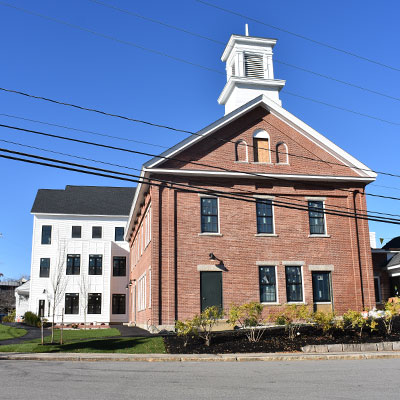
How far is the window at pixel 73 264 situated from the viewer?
47.6 metres

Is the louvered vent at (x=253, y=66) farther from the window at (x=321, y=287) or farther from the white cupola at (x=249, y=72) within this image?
the window at (x=321, y=287)

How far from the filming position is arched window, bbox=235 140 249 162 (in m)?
26.9

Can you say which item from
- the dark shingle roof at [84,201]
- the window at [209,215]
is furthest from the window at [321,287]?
the dark shingle roof at [84,201]

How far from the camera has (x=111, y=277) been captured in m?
48.4

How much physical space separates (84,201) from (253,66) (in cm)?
2853

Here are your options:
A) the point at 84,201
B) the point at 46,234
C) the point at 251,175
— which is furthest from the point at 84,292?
the point at 251,175

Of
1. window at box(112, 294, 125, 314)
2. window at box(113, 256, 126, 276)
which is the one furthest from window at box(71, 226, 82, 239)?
window at box(112, 294, 125, 314)

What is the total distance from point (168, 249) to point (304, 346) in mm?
8906

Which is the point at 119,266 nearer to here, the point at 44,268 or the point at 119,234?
the point at 119,234

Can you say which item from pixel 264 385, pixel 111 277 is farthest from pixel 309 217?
pixel 111 277

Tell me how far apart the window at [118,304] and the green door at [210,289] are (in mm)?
25203

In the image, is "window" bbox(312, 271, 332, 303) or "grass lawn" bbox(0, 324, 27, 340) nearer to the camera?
"grass lawn" bbox(0, 324, 27, 340)

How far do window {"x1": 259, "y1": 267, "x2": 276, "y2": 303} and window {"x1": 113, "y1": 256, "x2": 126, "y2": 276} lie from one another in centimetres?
2551

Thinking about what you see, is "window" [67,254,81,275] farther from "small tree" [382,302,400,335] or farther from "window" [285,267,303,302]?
"small tree" [382,302,400,335]
